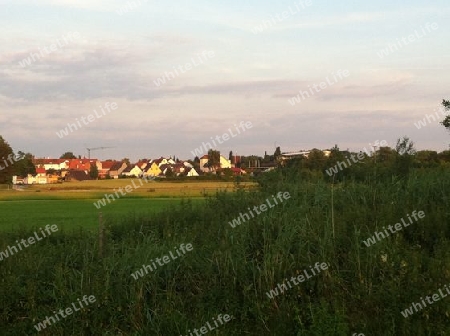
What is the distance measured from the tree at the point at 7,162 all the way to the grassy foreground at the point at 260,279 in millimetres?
71402

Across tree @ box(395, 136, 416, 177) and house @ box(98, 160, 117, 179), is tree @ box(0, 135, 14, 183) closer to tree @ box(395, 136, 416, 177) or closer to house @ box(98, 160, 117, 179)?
house @ box(98, 160, 117, 179)

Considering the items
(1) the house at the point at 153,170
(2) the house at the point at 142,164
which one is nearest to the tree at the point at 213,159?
(1) the house at the point at 153,170

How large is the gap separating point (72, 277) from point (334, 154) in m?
7.62

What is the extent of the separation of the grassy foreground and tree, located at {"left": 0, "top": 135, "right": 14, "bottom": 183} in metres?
71.4

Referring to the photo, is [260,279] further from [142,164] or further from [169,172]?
[142,164]

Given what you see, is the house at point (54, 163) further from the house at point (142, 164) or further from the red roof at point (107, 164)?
the house at point (142, 164)

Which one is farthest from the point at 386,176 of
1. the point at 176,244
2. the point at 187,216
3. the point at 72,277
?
the point at 72,277

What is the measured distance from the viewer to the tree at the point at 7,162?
7631 centimetres

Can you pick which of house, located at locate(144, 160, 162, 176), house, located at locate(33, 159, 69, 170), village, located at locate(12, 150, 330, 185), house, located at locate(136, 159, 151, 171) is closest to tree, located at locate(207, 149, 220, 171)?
village, located at locate(12, 150, 330, 185)

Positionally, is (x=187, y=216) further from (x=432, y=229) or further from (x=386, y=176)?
(x=432, y=229)

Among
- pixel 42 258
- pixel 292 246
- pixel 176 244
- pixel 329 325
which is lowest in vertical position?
pixel 329 325

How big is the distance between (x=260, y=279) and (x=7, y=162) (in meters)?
73.5

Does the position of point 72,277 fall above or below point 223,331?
above

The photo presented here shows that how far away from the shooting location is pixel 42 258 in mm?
9195
